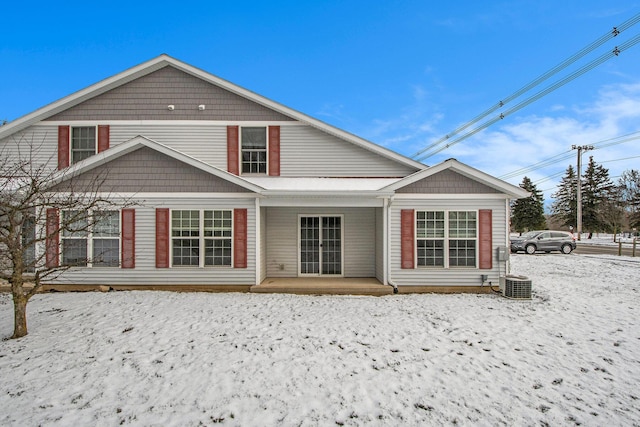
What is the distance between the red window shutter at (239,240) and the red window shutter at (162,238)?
1.91 meters

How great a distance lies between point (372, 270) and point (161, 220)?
6788 mm

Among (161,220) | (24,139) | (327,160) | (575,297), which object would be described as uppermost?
(24,139)

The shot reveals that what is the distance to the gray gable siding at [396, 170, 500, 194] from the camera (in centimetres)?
902

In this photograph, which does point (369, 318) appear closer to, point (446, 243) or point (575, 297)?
point (446, 243)

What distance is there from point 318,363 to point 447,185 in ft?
21.5

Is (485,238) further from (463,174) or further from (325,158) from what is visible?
(325,158)

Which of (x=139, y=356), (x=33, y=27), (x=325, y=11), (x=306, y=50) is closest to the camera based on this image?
(x=139, y=356)

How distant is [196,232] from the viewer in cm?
895

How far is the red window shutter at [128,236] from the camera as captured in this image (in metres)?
8.84

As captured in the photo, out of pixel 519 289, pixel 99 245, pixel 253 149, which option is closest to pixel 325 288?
pixel 519 289

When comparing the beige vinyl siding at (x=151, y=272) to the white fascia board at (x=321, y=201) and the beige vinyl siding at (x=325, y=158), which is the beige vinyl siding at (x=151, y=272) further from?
the beige vinyl siding at (x=325, y=158)

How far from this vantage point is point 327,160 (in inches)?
426

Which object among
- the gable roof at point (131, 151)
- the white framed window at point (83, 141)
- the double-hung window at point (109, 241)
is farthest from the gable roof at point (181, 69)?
the double-hung window at point (109, 241)

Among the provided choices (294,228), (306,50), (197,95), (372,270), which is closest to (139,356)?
(294,228)
